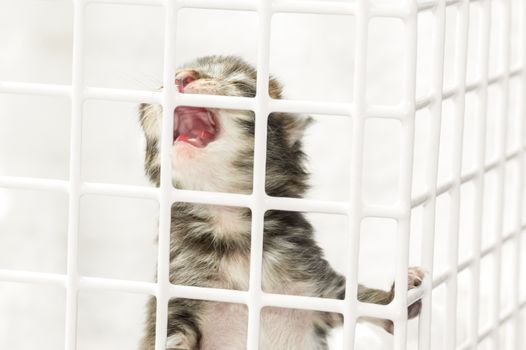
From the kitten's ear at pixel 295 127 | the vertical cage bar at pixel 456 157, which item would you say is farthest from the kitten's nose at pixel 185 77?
the vertical cage bar at pixel 456 157

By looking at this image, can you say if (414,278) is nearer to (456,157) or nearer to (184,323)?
(456,157)

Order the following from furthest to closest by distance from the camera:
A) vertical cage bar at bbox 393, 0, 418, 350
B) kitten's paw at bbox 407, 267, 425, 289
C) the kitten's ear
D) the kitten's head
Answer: the kitten's ear → the kitten's head → kitten's paw at bbox 407, 267, 425, 289 → vertical cage bar at bbox 393, 0, 418, 350

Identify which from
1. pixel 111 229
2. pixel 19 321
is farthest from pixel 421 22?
pixel 19 321

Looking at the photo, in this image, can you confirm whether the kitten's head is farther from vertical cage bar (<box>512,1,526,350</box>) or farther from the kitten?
vertical cage bar (<box>512,1,526,350</box>)

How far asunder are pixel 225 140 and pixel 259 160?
224 millimetres

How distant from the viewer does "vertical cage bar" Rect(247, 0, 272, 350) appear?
1.71 ft

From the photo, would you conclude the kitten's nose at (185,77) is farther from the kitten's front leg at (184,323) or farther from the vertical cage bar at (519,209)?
the vertical cage bar at (519,209)

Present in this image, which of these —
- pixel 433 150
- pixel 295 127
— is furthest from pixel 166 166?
pixel 295 127

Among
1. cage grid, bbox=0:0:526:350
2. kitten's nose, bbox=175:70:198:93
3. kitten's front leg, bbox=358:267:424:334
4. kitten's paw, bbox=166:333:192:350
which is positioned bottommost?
kitten's paw, bbox=166:333:192:350

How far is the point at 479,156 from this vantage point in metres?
0.65

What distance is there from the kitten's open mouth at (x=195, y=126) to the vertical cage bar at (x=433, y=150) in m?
0.17

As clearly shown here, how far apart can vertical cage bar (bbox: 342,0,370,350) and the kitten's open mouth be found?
0.15 m

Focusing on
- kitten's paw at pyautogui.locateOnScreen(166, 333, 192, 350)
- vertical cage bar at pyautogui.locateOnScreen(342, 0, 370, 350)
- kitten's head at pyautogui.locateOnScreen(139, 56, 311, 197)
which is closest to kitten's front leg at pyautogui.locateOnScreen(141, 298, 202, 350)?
kitten's paw at pyautogui.locateOnScreen(166, 333, 192, 350)

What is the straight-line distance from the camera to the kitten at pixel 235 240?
0.75 m
